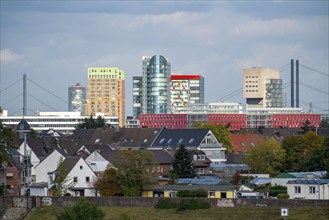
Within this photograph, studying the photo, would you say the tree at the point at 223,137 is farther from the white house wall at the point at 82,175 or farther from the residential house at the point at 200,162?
the white house wall at the point at 82,175

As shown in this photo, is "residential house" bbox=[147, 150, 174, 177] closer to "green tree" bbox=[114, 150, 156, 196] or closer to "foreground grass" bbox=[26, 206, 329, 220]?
"green tree" bbox=[114, 150, 156, 196]

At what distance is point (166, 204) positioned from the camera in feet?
273

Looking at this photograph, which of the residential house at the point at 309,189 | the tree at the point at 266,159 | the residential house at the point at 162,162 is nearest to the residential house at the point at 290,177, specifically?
the residential house at the point at 309,189

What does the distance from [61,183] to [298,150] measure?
33240 millimetres

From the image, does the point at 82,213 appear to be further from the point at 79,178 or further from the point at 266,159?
the point at 266,159

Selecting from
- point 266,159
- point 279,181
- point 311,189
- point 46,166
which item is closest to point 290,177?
point 279,181

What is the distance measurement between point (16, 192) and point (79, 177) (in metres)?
6.12

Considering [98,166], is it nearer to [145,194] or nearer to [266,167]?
[145,194]

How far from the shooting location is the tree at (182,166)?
10972cm

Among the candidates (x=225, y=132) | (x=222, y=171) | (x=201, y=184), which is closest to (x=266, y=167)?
(x=222, y=171)

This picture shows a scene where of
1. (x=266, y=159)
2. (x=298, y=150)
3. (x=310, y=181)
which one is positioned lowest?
(x=310, y=181)

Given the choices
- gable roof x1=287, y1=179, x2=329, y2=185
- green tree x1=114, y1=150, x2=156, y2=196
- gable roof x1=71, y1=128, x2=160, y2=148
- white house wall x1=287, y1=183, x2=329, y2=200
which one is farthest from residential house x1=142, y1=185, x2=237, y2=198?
gable roof x1=71, y1=128, x2=160, y2=148

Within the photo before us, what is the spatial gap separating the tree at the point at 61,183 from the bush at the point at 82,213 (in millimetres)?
19324

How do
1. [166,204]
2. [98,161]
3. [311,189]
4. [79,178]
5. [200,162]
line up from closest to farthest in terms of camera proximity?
[166,204], [311,189], [79,178], [98,161], [200,162]
